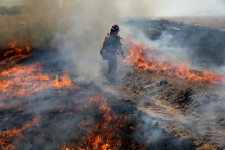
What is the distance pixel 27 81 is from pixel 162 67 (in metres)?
6.82

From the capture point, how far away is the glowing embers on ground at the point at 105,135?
430 cm

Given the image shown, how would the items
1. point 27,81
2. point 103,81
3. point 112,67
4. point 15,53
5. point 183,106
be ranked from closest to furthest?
point 183,106
point 27,81
point 103,81
point 112,67
point 15,53

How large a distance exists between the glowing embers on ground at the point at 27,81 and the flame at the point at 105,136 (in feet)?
10.5

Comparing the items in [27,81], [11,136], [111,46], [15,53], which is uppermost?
[111,46]

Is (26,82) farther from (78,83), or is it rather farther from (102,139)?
(102,139)

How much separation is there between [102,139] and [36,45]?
11.2 m

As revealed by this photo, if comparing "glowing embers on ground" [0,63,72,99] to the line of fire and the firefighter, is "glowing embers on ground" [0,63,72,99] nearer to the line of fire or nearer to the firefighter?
the line of fire

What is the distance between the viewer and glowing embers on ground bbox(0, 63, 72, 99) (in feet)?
23.0

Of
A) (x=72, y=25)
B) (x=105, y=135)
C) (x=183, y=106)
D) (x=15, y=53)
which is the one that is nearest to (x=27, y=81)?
(x=105, y=135)

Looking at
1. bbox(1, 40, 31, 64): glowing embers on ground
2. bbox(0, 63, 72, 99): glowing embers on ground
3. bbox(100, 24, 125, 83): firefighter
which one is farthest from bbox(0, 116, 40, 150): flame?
bbox(1, 40, 31, 64): glowing embers on ground

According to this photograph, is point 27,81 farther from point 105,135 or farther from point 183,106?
point 183,106

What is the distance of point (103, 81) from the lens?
818 centimetres

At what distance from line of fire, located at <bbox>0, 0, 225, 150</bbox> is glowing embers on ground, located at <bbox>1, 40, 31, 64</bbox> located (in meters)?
0.07

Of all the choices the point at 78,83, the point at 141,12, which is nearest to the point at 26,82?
the point at 78,83
